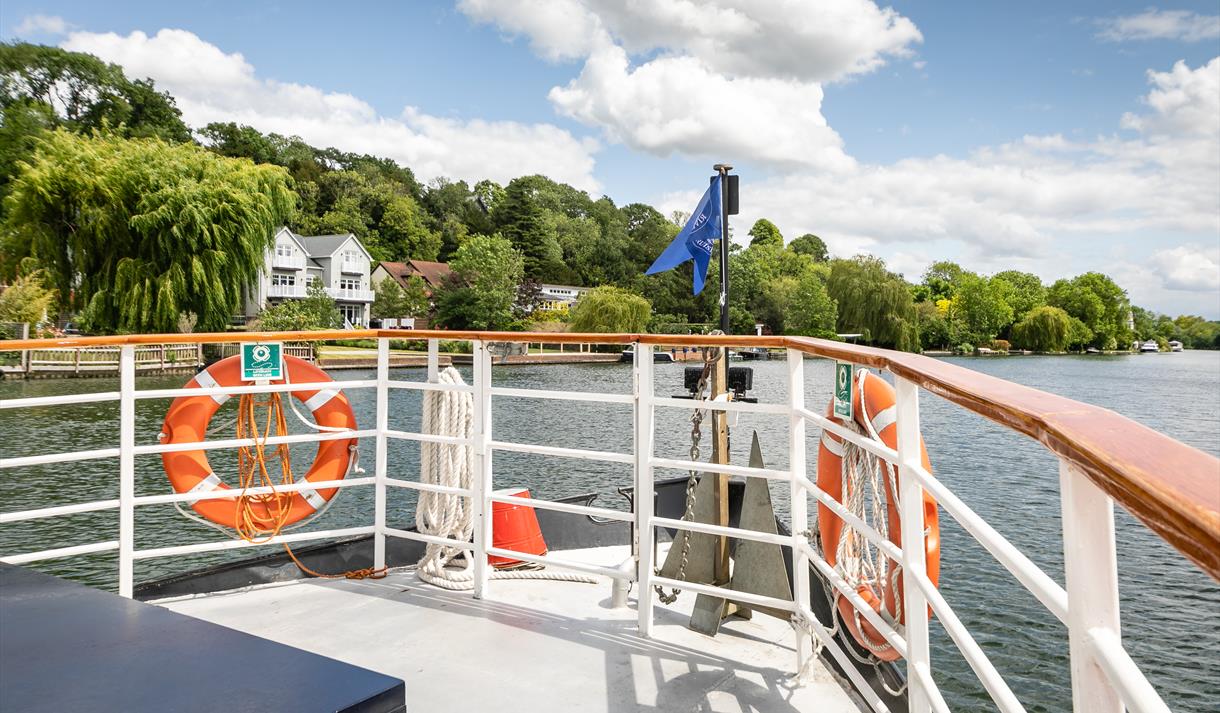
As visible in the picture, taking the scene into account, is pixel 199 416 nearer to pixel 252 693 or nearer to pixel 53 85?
pixel 252 693

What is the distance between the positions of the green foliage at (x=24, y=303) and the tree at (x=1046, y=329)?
4861 cm

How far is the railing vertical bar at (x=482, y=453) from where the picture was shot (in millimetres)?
2752

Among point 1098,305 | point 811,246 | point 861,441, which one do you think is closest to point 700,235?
point 861,441

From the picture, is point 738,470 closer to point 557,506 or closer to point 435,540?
point 557,506

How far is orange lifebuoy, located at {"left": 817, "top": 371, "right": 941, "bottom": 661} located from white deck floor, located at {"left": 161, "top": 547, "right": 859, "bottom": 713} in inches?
12.1

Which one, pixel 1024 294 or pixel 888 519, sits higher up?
pixel 1024 294

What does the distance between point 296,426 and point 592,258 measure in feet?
150

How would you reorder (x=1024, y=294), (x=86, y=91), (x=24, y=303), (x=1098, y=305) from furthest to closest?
(x=1024, y=294), (x=1098, y=305), (x=86, y=91), (x=24, y=303)

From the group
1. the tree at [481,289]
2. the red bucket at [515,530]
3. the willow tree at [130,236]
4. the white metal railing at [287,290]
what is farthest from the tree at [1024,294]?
the red bucket at [515,530]

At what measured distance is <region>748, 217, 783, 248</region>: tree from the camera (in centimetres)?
7509

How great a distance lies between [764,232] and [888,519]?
251ft

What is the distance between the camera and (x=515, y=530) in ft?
10.8

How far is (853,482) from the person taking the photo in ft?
5.95

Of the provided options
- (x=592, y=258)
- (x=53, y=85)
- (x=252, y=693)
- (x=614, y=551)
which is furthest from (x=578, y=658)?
(x=592, y=258)
